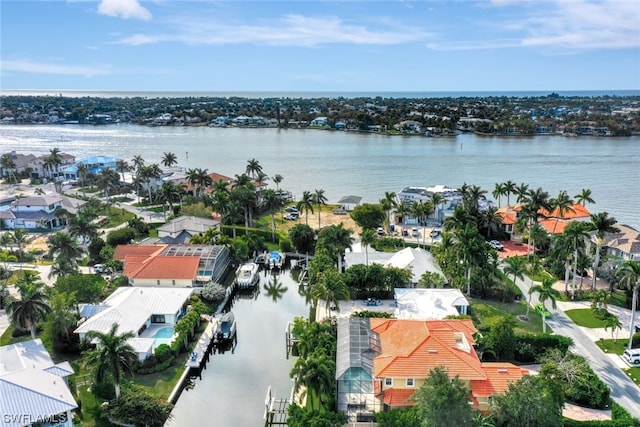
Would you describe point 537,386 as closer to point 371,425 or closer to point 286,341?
point 371,425

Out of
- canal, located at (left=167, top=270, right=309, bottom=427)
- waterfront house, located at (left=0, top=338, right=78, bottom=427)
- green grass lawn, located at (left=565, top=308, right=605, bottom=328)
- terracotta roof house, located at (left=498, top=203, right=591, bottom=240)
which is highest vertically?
terracotta roof house, located at (left=498, top=203, right=591, bottom=240)

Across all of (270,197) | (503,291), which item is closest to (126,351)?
(503,291)

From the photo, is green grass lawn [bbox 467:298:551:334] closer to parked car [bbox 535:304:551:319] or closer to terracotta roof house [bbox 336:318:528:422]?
parked car [bbox 535:304:551:319]

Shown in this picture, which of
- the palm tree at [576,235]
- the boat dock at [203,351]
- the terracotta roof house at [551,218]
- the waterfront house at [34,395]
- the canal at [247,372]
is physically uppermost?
the palm tree at [576,235]

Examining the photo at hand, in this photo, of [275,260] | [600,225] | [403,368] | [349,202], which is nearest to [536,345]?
[403,368]

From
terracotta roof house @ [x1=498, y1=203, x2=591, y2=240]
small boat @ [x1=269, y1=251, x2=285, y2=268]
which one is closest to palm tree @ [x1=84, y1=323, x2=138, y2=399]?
small boat @ [x1=269, y1=251, x2=285, y2=268]

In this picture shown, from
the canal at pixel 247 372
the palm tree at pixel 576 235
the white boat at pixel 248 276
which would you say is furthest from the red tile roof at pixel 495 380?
the white boat at pixel 248 276

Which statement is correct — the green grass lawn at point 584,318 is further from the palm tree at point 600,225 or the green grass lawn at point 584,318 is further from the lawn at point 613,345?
the palm tree at point 600,225
